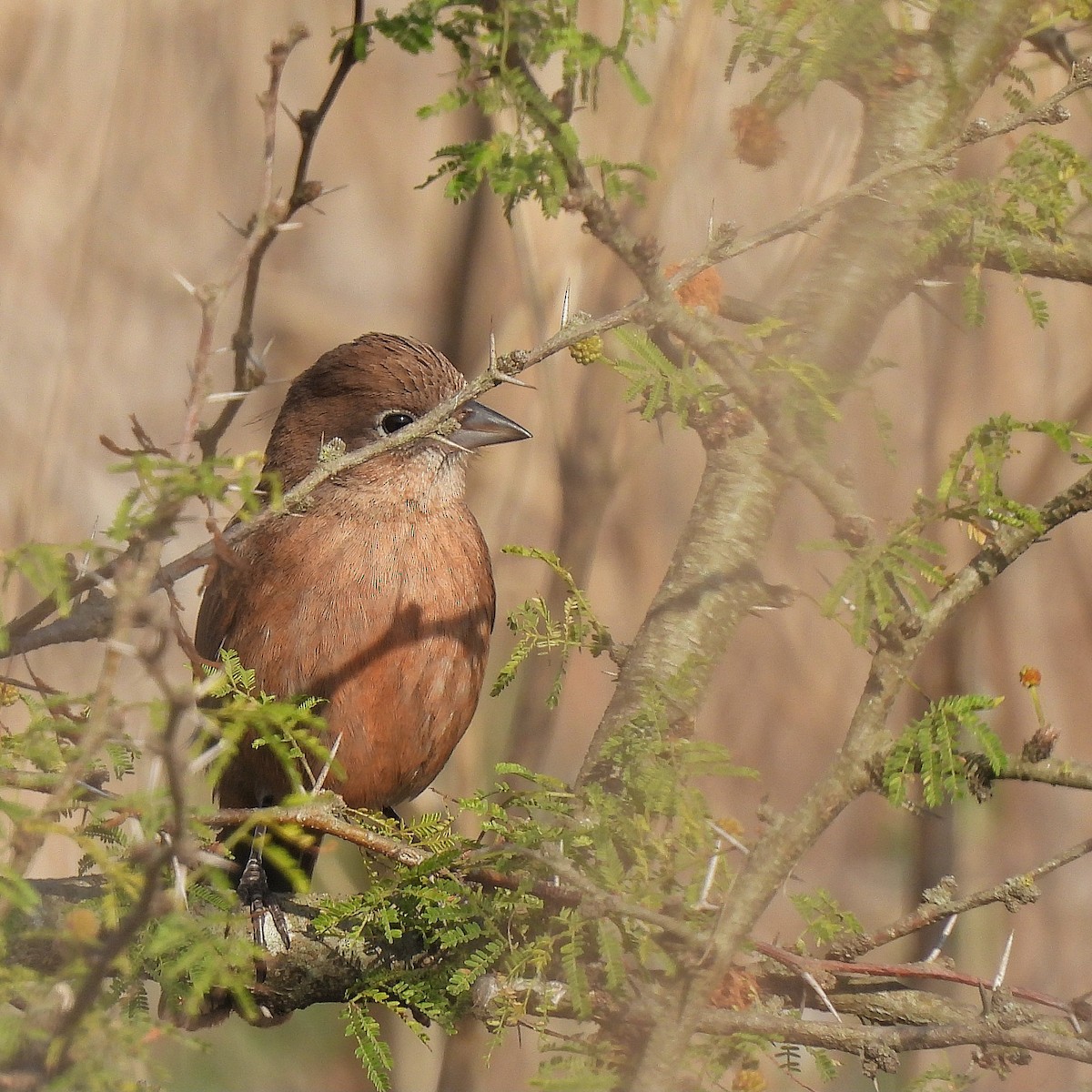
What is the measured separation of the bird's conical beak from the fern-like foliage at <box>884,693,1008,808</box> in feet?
6.95

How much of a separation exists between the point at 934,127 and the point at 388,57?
17.1ft

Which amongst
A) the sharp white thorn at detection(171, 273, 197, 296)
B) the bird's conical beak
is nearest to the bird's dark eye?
the bird's conical beak

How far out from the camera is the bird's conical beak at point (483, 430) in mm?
4449

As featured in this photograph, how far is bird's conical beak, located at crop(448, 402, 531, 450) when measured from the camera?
4.45m

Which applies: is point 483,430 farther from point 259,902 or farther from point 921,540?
point 921,540

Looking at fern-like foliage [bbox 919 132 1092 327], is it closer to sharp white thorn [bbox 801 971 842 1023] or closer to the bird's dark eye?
sharp white thorn [bbox 801 971 842 1023]

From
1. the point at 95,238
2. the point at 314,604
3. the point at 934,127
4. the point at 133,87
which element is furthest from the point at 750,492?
the point at 133,87

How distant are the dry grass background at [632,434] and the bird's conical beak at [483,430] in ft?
5.73

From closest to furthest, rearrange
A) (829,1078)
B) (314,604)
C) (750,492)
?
(829,1078) → (750,492) → (314,604)

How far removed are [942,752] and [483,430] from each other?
2.32 meters

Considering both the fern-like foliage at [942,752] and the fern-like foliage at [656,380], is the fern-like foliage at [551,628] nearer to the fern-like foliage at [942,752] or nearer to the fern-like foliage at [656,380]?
the fern-like foliage at [656,380]

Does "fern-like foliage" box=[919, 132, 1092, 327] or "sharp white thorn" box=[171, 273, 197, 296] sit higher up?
"fern-like foliage" box=[919, 132, 1092, 327]

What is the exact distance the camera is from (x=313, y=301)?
25.3ft

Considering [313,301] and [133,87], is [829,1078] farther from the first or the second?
[133,87]
